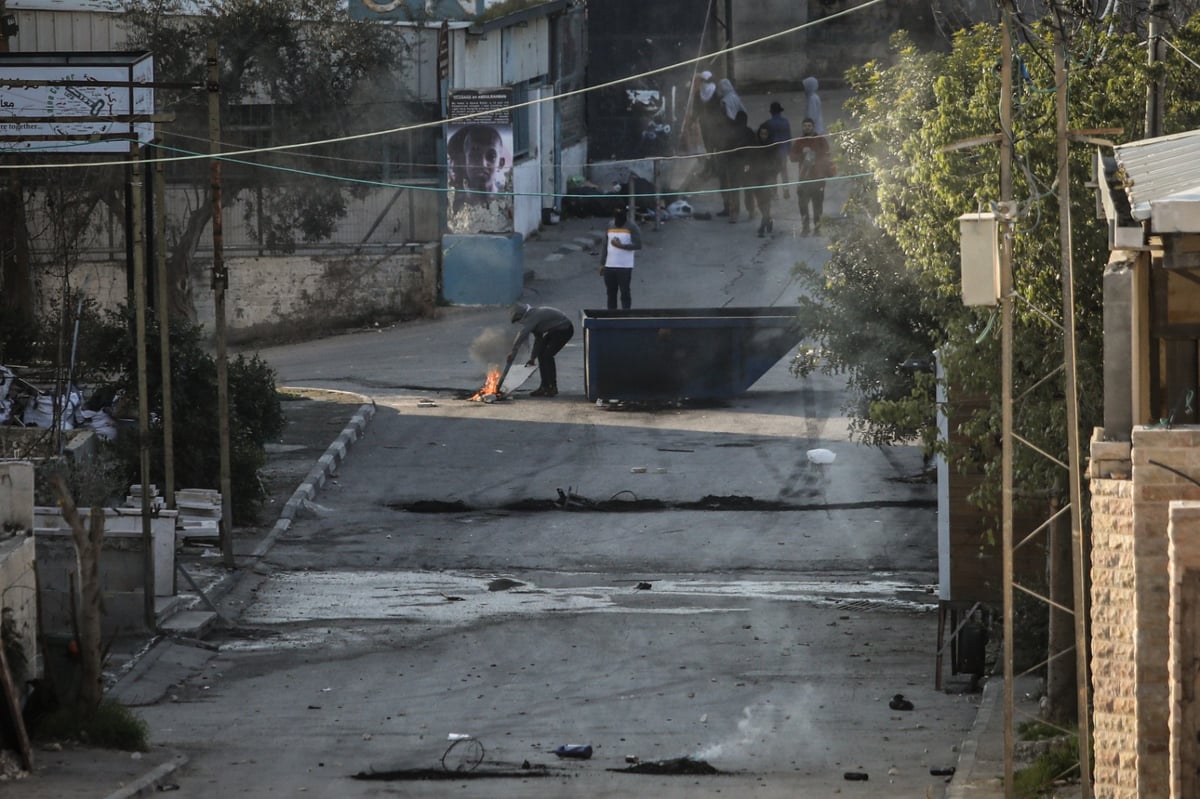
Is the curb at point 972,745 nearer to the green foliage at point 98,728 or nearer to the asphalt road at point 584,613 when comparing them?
the asphalt road at point 584,613

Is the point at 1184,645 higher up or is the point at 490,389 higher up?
the point at 490,389

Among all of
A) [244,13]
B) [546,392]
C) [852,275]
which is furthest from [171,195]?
[852,275]

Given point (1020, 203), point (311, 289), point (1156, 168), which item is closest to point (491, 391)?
point (311, 289)

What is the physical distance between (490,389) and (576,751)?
1312cm

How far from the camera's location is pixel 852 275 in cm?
1780

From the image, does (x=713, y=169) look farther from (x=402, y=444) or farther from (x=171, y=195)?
(x=402, y=444)

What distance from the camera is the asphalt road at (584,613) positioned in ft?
37.8

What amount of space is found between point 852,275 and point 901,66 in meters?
4.02

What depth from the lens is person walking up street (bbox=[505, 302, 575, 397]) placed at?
24516 mm

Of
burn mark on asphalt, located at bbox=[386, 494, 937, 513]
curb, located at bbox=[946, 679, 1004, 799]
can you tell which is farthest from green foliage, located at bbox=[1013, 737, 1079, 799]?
burn mark on asphalt, located at bbox=[386, 494, 937, 513]

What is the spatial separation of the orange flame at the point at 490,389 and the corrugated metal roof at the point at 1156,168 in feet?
48.0

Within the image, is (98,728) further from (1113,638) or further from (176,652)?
(1113,638)

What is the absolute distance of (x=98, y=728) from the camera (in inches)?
462

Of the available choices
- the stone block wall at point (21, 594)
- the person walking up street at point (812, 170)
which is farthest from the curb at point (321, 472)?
the person walking up street at point (812, 170)
